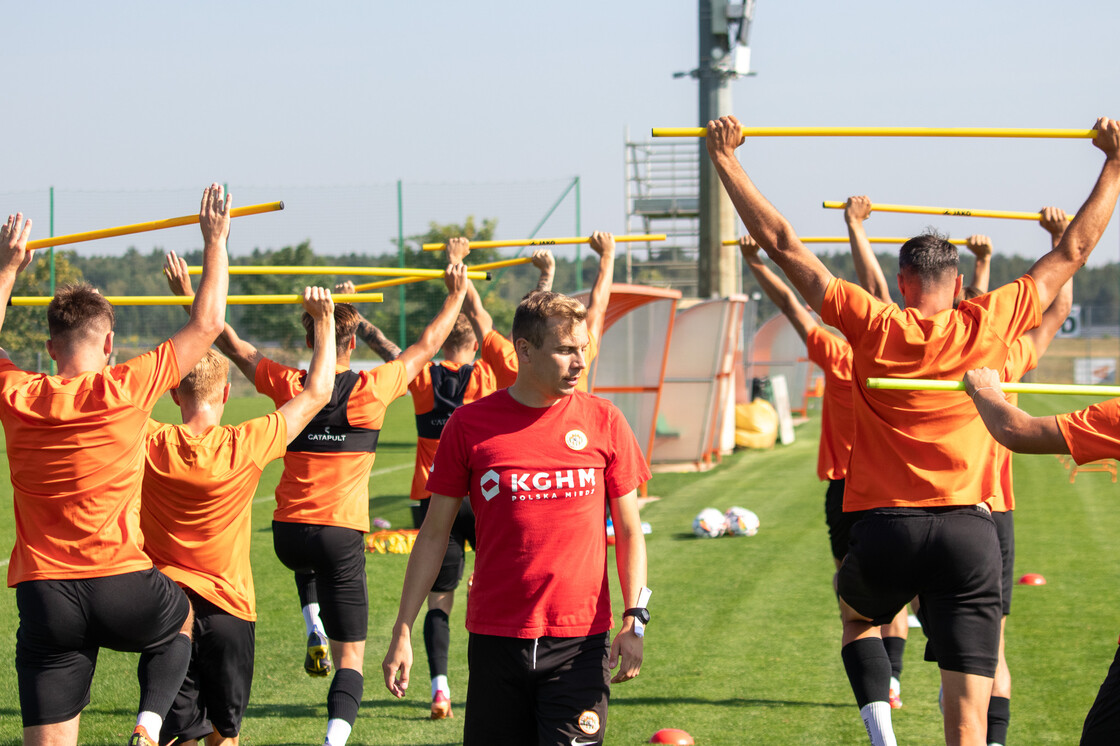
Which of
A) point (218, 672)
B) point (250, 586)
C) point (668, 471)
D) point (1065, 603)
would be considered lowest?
point (668, 471)

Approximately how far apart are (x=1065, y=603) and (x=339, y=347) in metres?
5.88

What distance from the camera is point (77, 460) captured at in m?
3.56

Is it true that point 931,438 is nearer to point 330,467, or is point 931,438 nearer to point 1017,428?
point 1017,428

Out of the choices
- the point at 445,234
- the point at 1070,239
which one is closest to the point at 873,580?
the point at 1070,239

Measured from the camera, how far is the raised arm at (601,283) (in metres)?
5.13

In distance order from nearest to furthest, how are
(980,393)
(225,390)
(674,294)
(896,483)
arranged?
1. (980,393)
2. (896,483)
3. (225,390)
4. (674,294)

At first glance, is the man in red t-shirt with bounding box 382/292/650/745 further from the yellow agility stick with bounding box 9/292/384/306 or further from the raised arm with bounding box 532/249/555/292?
the raised arm with bounding box 532/249/555/292

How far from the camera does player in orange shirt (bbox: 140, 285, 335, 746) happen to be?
4.04 m

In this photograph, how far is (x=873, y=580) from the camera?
153 inches

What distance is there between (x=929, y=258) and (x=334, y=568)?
2.92 meters

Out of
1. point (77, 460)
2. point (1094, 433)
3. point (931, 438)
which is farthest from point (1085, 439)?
point (77, 460)

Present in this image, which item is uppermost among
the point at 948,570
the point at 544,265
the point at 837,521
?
the point at 544,265

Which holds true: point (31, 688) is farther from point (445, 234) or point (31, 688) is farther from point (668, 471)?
point (445, 234)

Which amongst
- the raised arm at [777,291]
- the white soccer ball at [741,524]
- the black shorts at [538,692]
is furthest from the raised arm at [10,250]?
the white soccer ball at [741,524]
